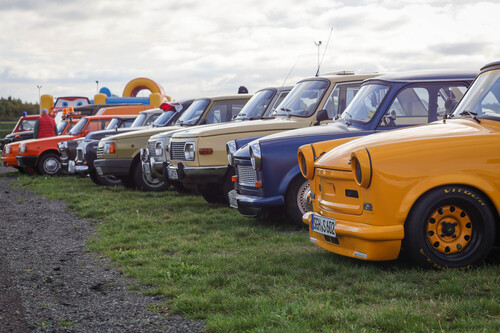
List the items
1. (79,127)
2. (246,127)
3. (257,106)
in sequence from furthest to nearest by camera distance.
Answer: (79,127) < (257,106) < (246,127)

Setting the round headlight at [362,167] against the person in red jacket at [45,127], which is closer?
the round headlight at [362,167]

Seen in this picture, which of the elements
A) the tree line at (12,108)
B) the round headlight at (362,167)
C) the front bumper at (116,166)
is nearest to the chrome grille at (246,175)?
the round headlight at (362,167)

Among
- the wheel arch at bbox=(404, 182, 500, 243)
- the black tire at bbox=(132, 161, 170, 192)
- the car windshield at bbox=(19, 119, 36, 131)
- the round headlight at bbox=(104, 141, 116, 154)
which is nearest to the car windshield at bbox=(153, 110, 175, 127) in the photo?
the black tire at bbox=(132, 161, 170, 192)

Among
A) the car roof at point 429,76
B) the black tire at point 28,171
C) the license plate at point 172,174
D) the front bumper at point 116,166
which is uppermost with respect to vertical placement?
the car roof at point 429,76

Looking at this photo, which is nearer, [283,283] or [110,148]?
[283,283]

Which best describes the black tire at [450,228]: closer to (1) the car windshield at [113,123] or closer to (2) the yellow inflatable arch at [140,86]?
(1) the car windshield at [113,123]

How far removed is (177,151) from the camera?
37.3 feet

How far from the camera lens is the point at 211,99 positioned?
537 inches

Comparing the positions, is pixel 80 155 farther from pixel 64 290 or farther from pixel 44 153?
pixel 64 290

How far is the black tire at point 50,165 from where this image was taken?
66.7ft

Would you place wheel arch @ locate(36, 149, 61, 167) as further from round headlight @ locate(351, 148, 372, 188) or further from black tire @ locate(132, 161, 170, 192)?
round headlight @ locate(351, 148, 372, 188)

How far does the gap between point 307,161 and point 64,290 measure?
2.49 metres

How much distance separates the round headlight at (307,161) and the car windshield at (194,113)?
678 centimetres

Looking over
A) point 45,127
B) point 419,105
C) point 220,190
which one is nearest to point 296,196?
point 419,105
